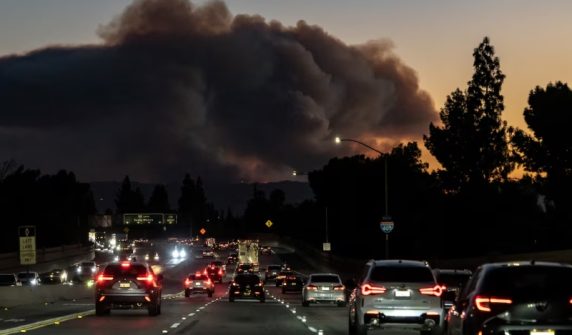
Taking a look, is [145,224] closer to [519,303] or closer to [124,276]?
[124,276]

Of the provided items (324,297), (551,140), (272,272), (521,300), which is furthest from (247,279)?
(272,272)

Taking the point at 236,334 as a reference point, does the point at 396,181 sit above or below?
above

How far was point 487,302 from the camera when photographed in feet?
45.1

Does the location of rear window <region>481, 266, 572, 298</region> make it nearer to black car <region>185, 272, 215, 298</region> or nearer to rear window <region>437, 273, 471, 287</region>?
rear window <region>437, 273, 471, 287</region>

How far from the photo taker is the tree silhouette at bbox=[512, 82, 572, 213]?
73.7 metres

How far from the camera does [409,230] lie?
109625 mm

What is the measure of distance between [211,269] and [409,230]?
27.0m

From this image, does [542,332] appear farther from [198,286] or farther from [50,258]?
[50,258]

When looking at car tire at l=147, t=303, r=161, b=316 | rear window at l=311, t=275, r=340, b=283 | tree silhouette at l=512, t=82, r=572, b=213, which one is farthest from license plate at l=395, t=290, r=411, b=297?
tree silhouette at l=512, t=82, r=572, b=213

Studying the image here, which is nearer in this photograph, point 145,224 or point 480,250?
point 480,250

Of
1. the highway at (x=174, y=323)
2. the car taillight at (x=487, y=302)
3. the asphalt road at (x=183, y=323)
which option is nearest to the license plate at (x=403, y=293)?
the asphalt road at (x=183, y=323)

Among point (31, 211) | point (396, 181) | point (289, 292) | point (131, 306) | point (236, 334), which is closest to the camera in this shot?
point (236, 334)

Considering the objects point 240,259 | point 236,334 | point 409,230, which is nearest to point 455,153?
point 409,230

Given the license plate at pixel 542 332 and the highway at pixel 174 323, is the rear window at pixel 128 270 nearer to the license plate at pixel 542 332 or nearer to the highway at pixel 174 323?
the highway at pixel 174 323
